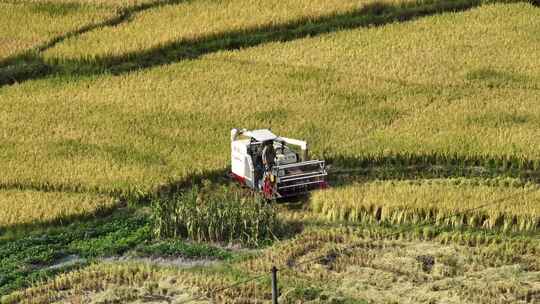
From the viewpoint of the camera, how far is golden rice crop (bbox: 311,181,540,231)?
63.2 ft

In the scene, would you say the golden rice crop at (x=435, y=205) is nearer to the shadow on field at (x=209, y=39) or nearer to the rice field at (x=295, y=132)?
the rice field at (x=295, y=132)

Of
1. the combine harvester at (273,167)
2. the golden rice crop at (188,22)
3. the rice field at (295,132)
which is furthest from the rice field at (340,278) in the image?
the golden rice crop at (188,22)

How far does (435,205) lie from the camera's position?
1962cm

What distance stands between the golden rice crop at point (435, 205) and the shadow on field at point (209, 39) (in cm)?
899

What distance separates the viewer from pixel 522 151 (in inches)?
874

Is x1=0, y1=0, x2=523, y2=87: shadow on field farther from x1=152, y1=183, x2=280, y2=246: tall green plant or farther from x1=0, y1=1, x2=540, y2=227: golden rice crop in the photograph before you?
x1=152, y1=183, x2=280, y2=246: tall green plant

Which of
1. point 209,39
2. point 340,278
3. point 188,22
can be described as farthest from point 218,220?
point 188,22

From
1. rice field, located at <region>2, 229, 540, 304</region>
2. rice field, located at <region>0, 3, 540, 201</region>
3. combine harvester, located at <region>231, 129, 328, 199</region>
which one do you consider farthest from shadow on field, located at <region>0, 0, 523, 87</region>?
rice field, located at <region>2, 229, 540, 304</region>

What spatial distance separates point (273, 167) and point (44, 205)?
3.55 meters

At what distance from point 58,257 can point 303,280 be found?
147 inches

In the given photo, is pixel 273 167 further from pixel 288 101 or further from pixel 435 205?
pixel 288 101

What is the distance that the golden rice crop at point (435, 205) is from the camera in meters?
19.2

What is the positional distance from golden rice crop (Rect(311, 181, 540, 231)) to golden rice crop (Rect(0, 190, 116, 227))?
3.41 metres

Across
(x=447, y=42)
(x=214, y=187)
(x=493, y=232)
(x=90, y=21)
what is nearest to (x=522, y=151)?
(x=493, y=232)
